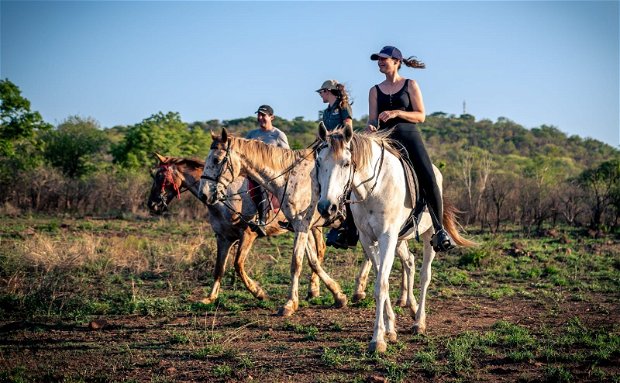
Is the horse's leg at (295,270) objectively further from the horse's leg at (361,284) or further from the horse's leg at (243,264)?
the horse's leg at (361,284)

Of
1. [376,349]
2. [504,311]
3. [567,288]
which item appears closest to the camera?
[376,349]

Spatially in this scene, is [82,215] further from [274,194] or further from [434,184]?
[434,184]

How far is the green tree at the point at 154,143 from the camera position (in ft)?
86.0

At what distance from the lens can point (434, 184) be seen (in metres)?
6.58

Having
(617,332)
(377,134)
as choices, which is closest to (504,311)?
(617,332)

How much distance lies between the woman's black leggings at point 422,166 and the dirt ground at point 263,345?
5.04 feet

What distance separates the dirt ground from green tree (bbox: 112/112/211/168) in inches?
768

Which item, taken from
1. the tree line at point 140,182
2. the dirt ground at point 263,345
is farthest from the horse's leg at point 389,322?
the tree line at point 140,182

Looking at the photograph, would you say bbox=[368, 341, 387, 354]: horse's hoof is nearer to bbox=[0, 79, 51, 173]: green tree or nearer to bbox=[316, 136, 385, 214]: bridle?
bbox=[316, 136, 385, 214]: bridle

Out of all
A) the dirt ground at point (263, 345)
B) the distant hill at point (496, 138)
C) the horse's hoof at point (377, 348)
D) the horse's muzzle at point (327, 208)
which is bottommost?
the dirt ground at point (263, 345)

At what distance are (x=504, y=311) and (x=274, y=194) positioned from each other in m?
3.80

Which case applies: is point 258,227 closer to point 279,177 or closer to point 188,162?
point 279,177

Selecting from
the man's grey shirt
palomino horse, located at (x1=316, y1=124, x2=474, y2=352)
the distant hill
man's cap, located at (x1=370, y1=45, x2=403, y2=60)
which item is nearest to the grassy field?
palomino horse, located at (x1=316, y1=124, x2=474, y2=352)

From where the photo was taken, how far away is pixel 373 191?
5.99 metres
